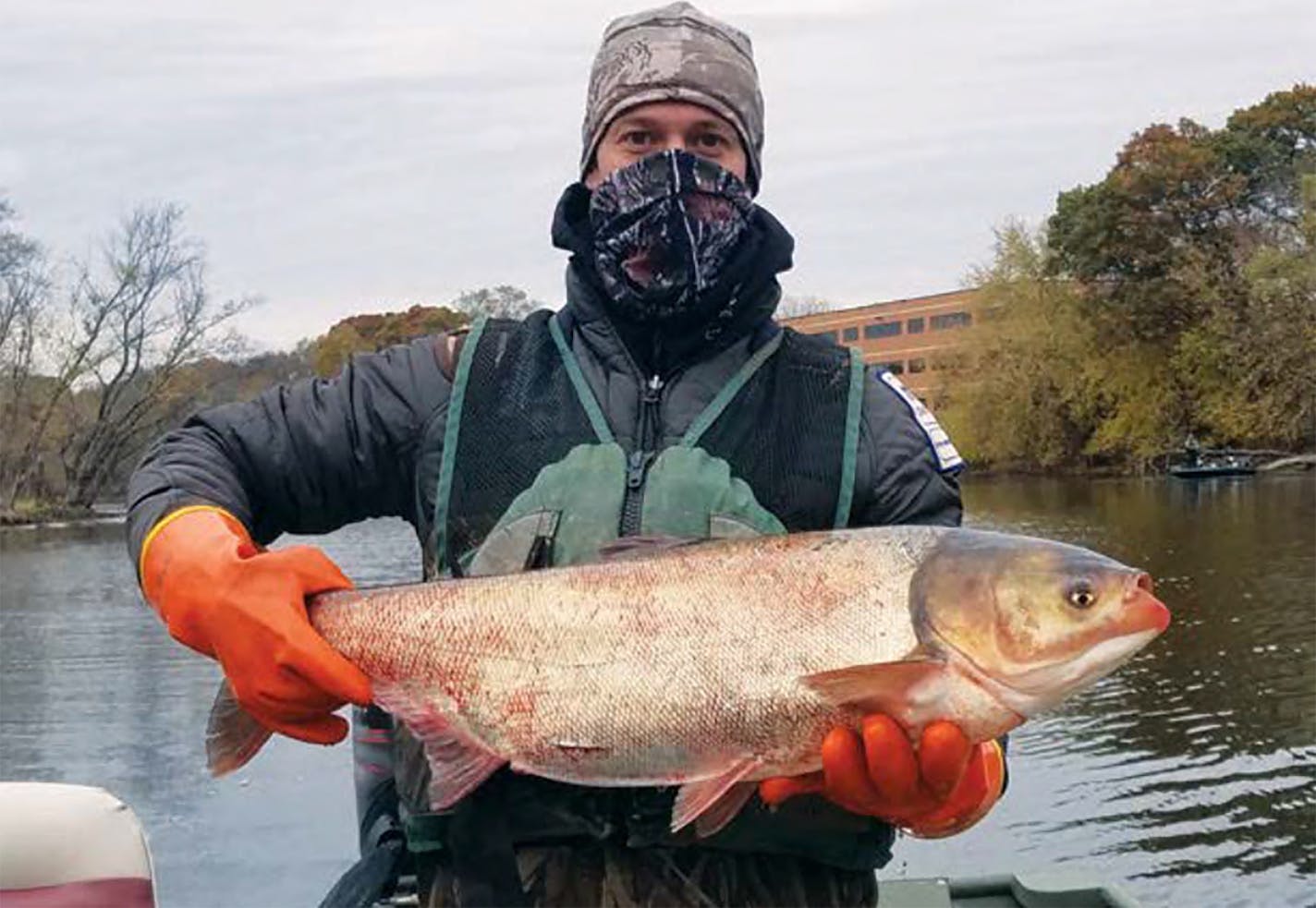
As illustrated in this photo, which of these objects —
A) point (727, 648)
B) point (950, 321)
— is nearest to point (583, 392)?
point (727, 648)

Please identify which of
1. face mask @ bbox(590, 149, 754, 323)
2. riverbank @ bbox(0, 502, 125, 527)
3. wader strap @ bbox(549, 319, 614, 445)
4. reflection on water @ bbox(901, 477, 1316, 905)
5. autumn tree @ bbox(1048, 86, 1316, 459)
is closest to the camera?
wader strap @ bbox(549, 319, 614, 445)

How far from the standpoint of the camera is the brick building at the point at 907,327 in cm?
8981

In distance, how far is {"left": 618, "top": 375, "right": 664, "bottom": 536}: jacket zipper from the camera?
337 cm

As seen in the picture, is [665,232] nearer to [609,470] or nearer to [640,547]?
[609,470]

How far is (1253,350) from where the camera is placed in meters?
62.9

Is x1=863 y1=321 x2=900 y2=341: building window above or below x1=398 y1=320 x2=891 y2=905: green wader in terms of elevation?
above

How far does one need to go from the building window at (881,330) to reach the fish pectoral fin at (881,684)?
94.7 metres

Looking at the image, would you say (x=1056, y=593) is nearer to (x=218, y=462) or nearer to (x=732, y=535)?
(x=732, y=535)

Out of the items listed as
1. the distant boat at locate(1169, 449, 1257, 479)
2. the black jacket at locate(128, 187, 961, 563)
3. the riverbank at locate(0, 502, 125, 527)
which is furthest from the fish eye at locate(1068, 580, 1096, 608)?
the riverbank at locate(0, 502, 125, 527)

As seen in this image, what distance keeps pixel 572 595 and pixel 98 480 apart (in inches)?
2972

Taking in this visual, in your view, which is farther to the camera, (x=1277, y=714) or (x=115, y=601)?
(x=115, y=601)

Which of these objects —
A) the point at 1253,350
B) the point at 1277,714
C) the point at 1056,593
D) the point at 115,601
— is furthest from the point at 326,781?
the point at 1253,350

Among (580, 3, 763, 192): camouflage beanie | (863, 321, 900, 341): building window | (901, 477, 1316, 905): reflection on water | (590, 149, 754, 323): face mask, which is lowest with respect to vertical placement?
(901, 477, 1316, 905): reflection on water

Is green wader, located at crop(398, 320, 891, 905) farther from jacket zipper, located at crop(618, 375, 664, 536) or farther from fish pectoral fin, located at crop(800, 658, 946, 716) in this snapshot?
fish pectoral fin, located at crop(800, 658, 946, 716)
